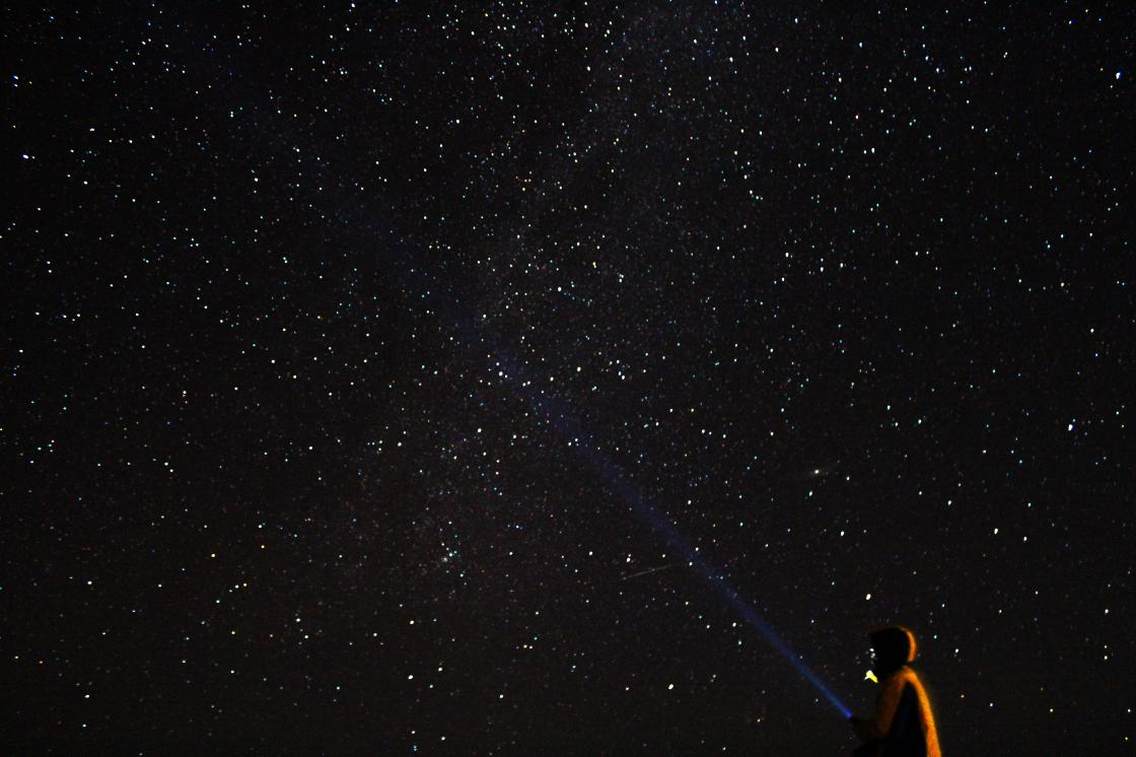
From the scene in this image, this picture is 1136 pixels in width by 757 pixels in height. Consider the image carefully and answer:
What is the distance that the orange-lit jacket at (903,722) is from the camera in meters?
1.44

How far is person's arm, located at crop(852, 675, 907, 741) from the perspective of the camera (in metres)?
1.45

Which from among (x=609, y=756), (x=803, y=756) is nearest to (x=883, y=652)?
(x=609, y=756)

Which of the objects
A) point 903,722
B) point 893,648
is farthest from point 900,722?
point 893,648

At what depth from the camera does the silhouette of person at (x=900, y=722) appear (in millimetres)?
1441

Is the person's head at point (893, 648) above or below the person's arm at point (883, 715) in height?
above

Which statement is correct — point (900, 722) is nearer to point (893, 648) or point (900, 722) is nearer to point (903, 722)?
point (903, 722)

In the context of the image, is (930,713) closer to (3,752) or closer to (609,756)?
(609,756)

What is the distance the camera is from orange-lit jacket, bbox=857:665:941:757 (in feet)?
4.73

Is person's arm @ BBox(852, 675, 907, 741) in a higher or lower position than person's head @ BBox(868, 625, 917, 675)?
lower

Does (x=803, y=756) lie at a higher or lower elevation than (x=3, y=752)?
lower

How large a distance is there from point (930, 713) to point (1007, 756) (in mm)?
3696

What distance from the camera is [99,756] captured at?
416cm

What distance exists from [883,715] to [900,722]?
0.03m

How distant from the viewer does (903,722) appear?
1456mm
